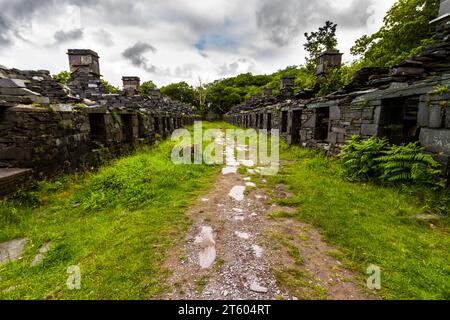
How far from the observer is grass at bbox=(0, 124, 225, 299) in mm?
2386

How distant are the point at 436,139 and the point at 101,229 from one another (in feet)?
22.5

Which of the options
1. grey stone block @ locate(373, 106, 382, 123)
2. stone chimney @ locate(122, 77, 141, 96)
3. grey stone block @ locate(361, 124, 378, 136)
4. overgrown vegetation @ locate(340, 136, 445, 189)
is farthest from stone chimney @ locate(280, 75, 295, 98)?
stone chimney @ locate(122, 77, 141, 96)

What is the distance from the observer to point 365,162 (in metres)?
5.77

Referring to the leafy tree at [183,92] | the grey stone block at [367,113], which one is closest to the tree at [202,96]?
the leafy tree at [183,92]

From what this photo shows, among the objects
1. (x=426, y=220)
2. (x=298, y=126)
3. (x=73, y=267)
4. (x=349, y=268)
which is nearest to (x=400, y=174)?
(x=426, y=220)

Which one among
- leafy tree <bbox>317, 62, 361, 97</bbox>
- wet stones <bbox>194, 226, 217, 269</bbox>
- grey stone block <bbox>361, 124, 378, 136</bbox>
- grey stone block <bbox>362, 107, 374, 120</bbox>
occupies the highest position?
leafy tree <bbox>317, 62, 361, 97</bbox>

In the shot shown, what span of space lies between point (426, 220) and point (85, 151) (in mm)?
8924

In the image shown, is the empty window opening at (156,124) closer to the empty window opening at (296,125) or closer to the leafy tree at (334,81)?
the empty window opening at (296,125)

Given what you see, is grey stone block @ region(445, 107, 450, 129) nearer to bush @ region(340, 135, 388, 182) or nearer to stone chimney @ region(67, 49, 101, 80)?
bush @ region(340, 135, 388, 182)

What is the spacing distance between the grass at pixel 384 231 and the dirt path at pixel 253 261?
0.95 feet

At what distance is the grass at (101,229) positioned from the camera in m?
2.39

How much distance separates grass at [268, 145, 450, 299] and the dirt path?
291 mm

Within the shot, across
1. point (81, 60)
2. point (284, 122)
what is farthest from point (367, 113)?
point (81, 60)
